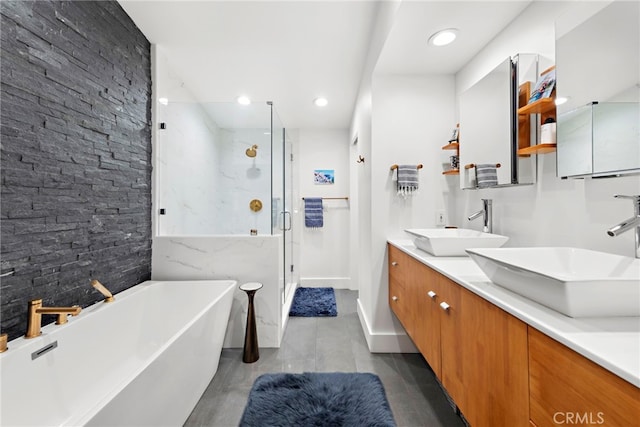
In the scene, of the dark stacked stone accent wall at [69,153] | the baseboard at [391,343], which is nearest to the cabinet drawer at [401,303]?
the baseboard at [391,343]

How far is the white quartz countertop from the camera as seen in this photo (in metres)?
0.49

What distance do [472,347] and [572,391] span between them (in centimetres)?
42

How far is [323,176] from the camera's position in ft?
12.9

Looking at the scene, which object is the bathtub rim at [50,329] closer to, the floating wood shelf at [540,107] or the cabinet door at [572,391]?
the cabinet door at [572,391]

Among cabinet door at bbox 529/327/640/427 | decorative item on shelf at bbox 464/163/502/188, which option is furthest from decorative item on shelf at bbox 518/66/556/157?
cabinet door at bbox 529/327/640/427

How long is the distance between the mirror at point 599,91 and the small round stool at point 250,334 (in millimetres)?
2039

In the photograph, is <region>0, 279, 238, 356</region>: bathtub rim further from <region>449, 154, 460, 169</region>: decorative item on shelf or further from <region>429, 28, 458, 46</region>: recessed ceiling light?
<region>429, 28, 458, 46</region>: recessed ceiling light

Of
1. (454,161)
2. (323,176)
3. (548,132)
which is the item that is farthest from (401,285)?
(323,176)

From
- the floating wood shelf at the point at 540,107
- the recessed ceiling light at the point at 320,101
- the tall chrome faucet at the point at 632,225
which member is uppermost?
the recessed ceiling light at the point at 320,101

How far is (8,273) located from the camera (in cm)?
117

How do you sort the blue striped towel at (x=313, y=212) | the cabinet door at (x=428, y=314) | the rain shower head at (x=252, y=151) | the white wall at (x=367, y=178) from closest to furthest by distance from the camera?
the cabinet door at (x=428, y=314)
the white wall at (x=367, y=178)
the rain shower head at (x=252, y=151)
the blue striped towel at (x=313, y=212)

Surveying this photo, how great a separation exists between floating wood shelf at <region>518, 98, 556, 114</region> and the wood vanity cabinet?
964mm

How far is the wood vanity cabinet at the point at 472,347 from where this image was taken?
2.52 ft

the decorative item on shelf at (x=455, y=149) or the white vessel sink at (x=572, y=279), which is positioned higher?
the decorative item on shelf at (x=455, y=149)
